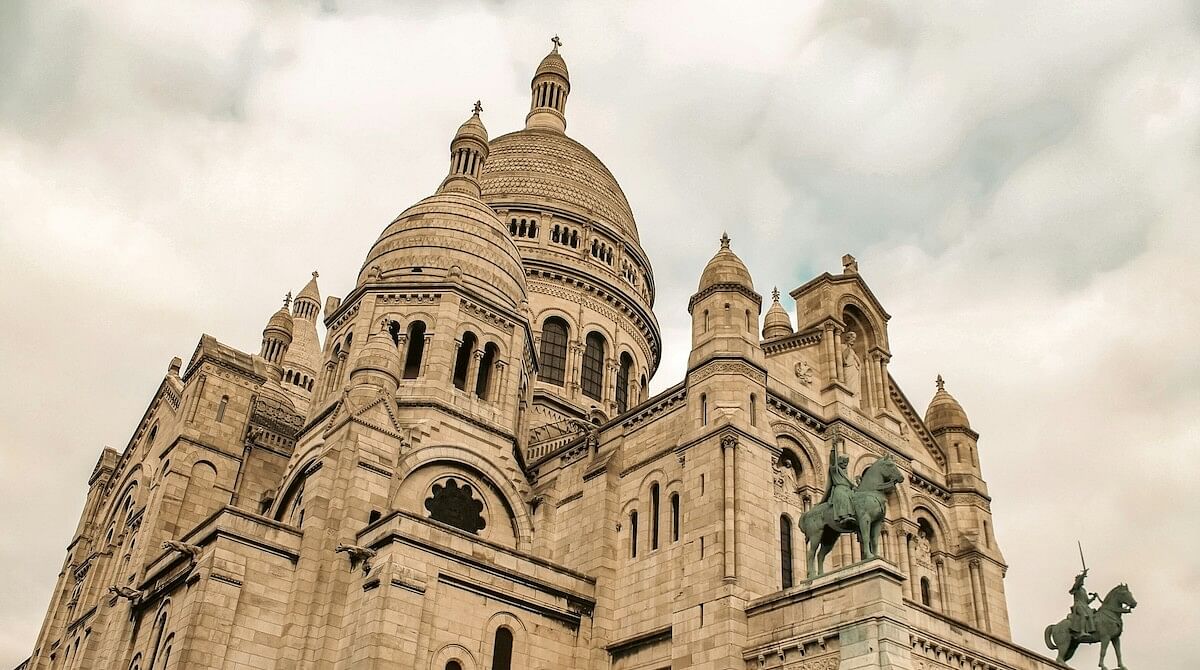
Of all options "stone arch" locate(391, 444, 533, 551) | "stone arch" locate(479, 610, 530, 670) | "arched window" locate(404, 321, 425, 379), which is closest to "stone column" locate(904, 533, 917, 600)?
"stone arch" locate(391, 444, 533, 551)

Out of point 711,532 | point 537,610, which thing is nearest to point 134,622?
point 537,610

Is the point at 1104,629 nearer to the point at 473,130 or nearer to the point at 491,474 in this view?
the point at 491,474

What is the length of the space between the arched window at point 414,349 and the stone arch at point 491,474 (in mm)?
3746

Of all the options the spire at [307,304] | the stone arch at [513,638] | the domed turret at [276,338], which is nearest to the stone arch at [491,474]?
the stone arch at [513,638]

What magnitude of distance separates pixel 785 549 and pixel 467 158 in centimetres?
2460

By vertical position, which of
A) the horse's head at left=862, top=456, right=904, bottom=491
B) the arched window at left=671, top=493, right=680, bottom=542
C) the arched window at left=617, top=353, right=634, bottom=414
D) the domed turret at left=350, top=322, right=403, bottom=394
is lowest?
the horse's head at left=862, top=456, right=904, bottom=491

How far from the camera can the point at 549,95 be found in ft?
214

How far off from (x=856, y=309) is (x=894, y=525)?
804 cm

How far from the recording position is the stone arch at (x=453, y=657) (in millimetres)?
25594

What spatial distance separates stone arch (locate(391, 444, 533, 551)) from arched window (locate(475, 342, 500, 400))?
328 cm

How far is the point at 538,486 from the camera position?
34656mm

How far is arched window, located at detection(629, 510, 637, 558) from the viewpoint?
98.1 ft

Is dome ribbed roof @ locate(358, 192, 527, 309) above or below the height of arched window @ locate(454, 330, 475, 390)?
above

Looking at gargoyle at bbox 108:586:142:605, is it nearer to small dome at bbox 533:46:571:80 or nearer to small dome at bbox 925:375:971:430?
small dome at bbox 925:375:971:430
